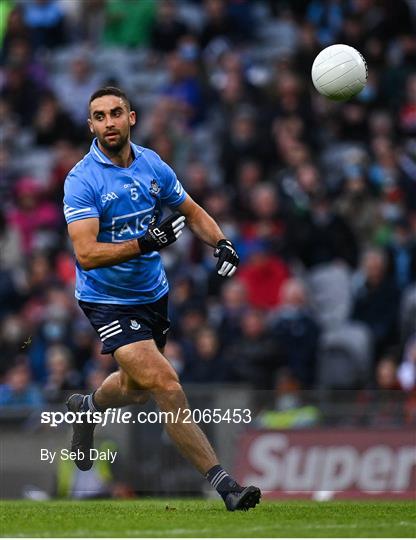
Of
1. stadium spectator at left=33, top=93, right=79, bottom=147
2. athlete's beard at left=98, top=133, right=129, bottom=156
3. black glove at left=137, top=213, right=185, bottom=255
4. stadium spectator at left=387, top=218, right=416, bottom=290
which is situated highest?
athlete's beard at left=98, top=133, right=129, bottom=156

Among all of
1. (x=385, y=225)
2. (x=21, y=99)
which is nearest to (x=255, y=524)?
(x=385, y=225)

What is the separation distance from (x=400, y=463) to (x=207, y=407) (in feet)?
6.50

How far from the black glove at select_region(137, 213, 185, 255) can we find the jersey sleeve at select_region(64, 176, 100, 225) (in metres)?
0.52

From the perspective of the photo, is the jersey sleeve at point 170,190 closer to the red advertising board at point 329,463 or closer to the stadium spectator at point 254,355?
the red advertising board at point 329,463

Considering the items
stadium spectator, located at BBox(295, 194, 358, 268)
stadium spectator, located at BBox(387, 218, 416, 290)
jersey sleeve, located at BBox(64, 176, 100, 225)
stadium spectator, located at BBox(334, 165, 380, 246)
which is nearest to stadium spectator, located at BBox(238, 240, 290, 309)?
stadium spectator, located at BBox(295, 194, 358, 268)

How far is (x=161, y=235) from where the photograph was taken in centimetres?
968

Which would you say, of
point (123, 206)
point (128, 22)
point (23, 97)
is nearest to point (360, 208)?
point (23, 97)

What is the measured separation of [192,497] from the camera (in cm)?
1448

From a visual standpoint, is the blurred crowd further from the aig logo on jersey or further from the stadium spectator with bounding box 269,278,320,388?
the aig logo on jersey

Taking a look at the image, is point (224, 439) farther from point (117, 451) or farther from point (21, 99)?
point (21, 99)

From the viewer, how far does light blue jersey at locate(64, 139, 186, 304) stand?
10250mm

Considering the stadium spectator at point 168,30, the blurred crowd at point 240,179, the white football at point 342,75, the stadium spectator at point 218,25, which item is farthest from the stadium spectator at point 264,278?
the white football at point 342,75

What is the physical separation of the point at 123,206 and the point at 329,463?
5201 millimetres

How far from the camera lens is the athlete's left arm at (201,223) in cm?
1055
